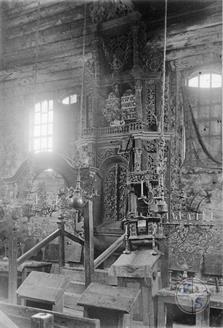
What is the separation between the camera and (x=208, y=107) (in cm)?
1175

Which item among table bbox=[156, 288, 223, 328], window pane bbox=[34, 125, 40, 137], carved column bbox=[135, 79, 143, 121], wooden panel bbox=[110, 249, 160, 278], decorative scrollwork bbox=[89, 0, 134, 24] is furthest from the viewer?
window pane bbox=[34, 125, 40, 137]

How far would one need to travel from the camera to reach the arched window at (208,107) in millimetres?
11539

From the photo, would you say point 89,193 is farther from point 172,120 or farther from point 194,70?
point 194,70

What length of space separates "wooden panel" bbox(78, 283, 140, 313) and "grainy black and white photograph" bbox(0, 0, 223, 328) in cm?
71

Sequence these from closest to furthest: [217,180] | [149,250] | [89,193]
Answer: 1. [149,250]
2. [89,193]
3. [217,180]

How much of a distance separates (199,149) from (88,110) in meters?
4.06

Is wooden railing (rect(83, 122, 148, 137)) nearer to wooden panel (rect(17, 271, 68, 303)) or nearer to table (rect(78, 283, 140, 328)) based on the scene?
wooden panel (rect(17, 271, 68, 303))

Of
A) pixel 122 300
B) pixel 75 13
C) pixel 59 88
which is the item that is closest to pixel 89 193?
pixel 122 300

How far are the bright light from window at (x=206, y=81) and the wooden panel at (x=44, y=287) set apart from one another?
7.83 m

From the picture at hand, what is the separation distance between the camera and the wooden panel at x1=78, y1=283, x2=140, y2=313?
5305 millimetres

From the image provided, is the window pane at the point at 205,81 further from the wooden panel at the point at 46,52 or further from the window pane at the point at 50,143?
the window pane at the point at 50,143

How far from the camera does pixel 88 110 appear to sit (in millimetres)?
13234

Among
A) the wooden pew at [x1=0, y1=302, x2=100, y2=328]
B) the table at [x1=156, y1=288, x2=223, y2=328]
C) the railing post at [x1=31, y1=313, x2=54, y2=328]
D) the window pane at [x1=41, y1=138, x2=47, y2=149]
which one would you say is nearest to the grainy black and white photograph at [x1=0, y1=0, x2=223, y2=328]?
the table at [x1=156, y1=288, x2=223, y2=328]

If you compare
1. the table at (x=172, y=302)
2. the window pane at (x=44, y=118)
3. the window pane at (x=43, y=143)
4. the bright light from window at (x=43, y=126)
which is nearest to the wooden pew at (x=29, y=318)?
the table at (x=172, y=302)
